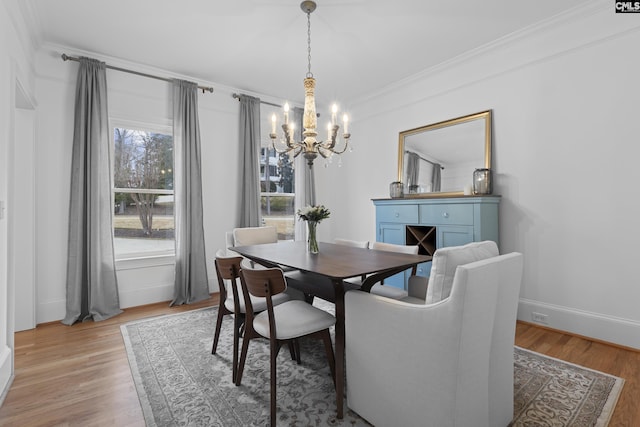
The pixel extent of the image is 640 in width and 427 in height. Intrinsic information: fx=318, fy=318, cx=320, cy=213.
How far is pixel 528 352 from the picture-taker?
2.54 m

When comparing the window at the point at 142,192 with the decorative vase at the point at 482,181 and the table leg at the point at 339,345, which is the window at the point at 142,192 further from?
the decorative vase at the point at 482,181

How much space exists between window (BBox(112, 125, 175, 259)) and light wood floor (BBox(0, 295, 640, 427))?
99 centimetres

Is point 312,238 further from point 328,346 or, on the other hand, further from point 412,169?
point 412,169

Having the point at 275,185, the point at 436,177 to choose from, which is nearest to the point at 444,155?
the point at 436,177

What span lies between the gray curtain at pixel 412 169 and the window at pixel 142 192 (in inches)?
122

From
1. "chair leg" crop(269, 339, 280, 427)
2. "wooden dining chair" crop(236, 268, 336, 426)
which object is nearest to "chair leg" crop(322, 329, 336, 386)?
"wooden dining chair" crop(236, 268, 336, 426)

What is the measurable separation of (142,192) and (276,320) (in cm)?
294

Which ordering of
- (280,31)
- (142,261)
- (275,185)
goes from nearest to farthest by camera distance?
(280,31)
(142,261)
(275,185)

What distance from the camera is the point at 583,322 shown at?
9.28 ft

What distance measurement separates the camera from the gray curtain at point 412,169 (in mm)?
4172

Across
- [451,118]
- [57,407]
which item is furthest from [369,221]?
[57,407]

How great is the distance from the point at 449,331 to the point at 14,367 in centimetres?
305

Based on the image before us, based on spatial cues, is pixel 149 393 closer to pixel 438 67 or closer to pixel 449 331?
pixel 449 331

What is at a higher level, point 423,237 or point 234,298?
point 423,237
